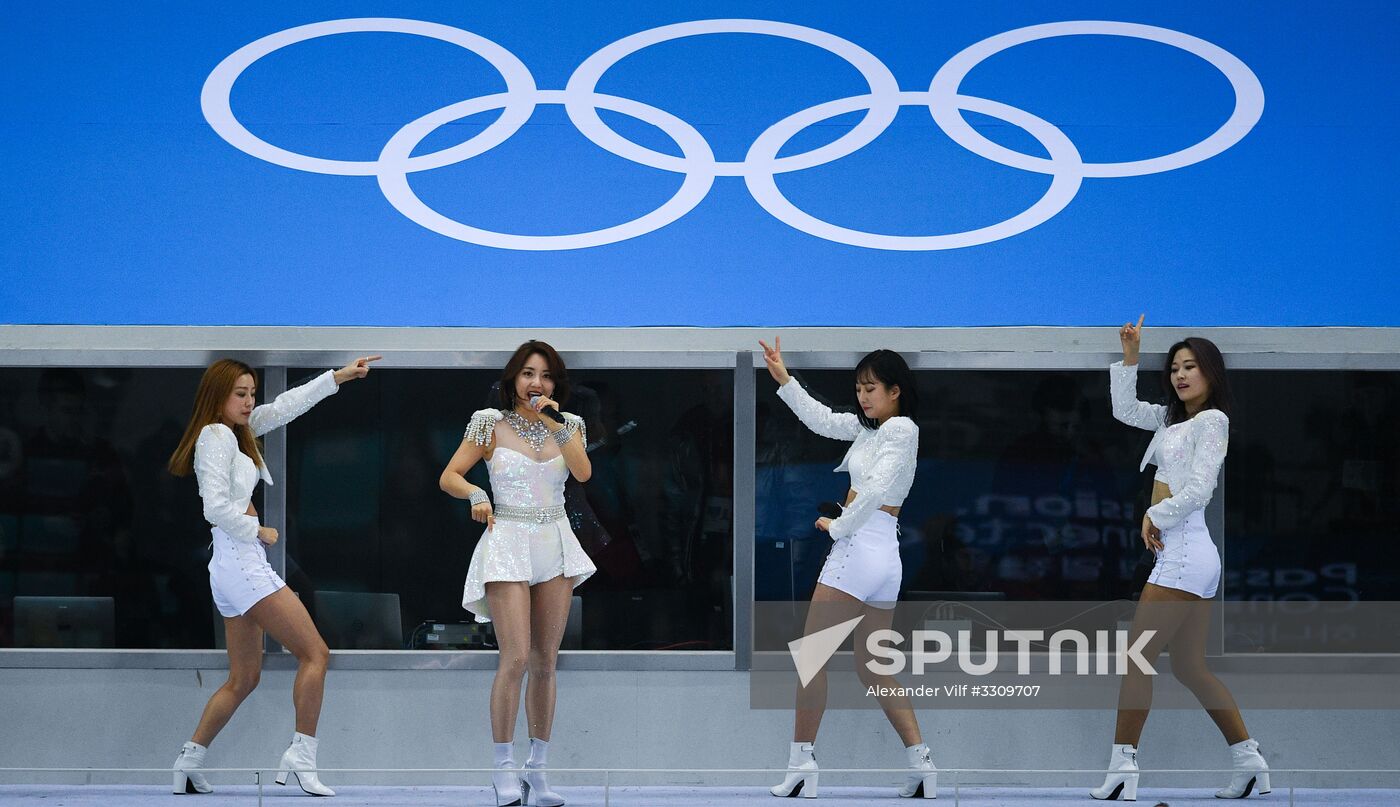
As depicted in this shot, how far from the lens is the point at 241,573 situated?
5469mm

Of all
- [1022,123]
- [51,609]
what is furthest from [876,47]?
[51,609]

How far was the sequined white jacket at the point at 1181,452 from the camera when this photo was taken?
5.45 metres

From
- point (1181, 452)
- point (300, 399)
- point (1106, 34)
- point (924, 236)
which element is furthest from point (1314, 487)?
point (300, 399)

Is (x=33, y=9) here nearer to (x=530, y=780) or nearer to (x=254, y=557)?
(x=254, y=557)

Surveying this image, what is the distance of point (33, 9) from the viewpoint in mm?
6520

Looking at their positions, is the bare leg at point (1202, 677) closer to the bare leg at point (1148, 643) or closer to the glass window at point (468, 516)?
the bare leg at point (1148, 643)

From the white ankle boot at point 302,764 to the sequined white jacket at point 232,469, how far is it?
793 mm

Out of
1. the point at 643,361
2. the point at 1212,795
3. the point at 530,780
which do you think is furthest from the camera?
the point at 643,361

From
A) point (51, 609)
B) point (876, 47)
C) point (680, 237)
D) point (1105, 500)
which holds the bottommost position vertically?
point (51, 609)

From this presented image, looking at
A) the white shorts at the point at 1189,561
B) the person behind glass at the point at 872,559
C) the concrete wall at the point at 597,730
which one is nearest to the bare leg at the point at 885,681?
the person behind glass at the point at 872,559

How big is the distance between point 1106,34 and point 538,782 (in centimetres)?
408

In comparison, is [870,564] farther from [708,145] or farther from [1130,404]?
[708,145]

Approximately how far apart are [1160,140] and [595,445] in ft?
9.31

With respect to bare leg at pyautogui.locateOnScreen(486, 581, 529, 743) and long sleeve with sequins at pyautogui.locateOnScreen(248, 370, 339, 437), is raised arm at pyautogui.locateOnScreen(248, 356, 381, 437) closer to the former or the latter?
long sleeve with sequins at pyautogui.locateOnScreen(248, 370, 339, 437)
